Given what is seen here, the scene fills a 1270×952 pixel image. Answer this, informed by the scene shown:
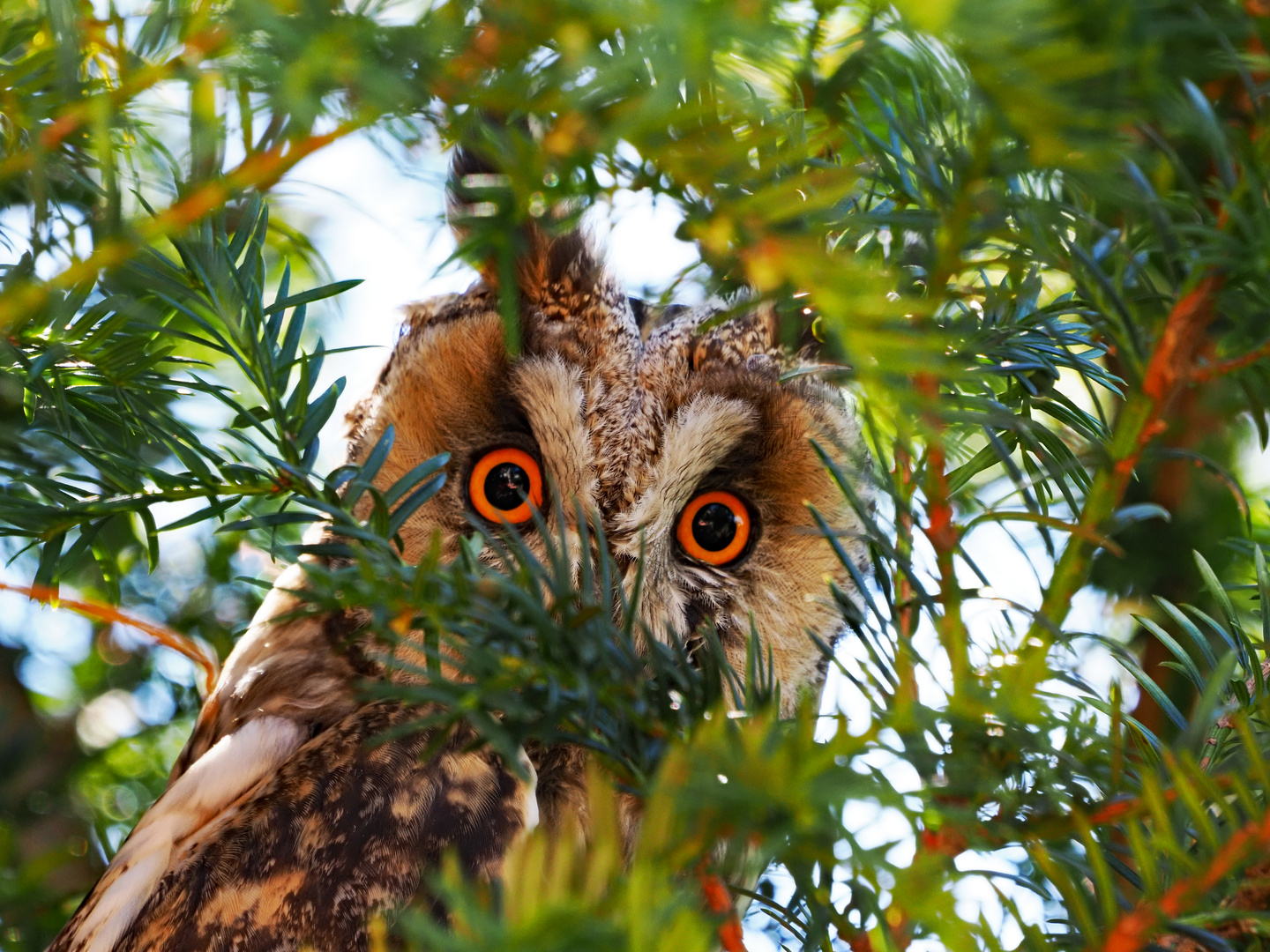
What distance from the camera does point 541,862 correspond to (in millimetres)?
311

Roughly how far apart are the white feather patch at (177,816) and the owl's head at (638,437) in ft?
0.87

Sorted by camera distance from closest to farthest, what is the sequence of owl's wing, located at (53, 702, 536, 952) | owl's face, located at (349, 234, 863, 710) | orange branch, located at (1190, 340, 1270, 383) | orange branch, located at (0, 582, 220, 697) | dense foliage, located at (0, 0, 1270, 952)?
dense foliage, located at (0, 0, 1270, 952), orange branch, located at (1190, 340, 1270, 383), orange branch, located at (0, 582, 220, 697), owl's wing, located at (53, 702, 536, 952), owl's face, located at (349, 234, 863, 710)

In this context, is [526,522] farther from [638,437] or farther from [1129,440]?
[1129,440]

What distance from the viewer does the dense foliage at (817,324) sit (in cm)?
32

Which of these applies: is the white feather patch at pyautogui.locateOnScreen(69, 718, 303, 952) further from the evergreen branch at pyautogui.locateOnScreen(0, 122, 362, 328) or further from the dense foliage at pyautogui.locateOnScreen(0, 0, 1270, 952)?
the evergreen branch at pyautogui.locateOnScreen(0, 122, 362, 328)

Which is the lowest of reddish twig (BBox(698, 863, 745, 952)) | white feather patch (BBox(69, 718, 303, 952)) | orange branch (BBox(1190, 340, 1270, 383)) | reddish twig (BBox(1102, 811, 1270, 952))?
white feather patch (BBox(69, 718, 303, 952))

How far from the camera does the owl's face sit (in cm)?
107

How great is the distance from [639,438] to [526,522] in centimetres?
16

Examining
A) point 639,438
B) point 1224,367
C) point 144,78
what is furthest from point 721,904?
point 639,438

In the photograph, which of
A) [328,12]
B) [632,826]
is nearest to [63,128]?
[328,12]

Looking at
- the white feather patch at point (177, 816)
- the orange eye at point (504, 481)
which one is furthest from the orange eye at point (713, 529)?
the white feather patch at point (177, 816)

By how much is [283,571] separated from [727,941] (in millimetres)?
968

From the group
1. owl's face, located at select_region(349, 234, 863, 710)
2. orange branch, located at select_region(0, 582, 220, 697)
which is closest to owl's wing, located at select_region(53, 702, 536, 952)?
orange branch, located at select_region(0, 582, 220, 697)

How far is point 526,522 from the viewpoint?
1.04 m
